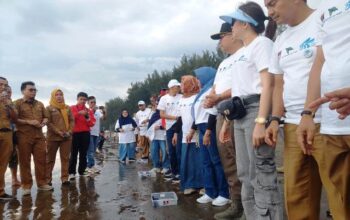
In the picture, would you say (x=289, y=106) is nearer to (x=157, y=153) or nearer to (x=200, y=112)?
(x=200, y=112)

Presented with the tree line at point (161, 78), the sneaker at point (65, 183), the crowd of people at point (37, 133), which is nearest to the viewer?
the crowd of people at point (37, 133)

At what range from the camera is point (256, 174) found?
2.90m

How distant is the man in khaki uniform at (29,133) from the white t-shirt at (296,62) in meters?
5.56

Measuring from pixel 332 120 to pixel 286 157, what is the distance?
0.64m

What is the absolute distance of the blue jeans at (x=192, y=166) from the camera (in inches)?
232

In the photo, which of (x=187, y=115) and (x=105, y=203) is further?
(x=187, y=115)

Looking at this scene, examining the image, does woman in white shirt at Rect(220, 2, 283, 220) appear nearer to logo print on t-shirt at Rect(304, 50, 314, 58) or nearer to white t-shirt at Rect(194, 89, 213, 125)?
logo print on t-shirt at Rect(304, 50, 314, 58)

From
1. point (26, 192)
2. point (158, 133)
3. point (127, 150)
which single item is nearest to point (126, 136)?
point (127, 150)

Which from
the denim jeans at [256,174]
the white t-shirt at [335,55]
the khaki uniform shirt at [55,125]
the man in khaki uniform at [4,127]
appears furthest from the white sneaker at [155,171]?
the white t-shirt at [335,55]

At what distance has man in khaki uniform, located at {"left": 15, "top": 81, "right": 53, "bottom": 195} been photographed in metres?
6.85

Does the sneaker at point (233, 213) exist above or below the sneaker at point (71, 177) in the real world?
above

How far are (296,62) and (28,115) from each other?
5.81 meters

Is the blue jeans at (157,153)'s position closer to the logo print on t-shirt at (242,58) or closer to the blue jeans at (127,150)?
the blue jeans at (127,150)

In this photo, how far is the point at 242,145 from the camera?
3.21 metres
